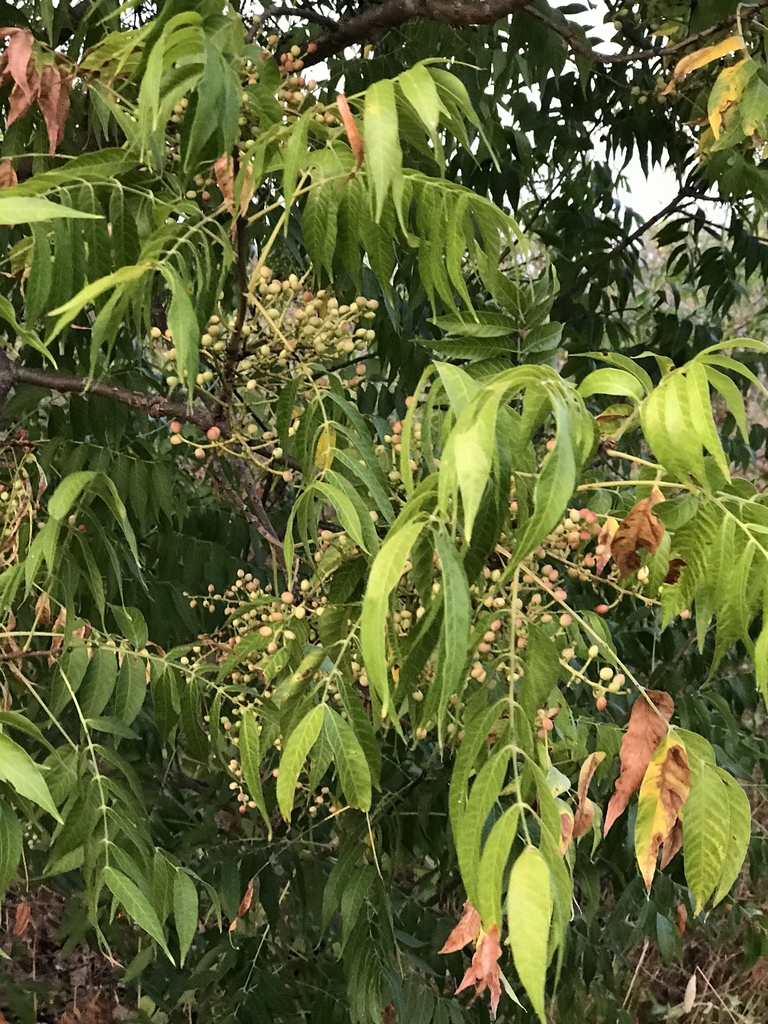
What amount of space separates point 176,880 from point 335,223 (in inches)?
29.7

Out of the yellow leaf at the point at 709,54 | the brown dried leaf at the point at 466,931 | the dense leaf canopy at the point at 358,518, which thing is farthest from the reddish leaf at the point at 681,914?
the yellow leaf at the point at 709,54

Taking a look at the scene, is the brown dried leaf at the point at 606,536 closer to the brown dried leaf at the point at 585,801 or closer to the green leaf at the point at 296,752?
the brown dried leaf at the point at 585,801

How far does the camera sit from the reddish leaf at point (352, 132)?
71cm

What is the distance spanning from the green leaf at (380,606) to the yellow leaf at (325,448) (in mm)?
260

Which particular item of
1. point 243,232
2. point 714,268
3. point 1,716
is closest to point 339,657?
point 1,716

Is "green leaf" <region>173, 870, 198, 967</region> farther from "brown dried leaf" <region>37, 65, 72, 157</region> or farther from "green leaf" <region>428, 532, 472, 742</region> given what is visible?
Result: "brown dried leaf" <region>37, 65, 72, 157</region>

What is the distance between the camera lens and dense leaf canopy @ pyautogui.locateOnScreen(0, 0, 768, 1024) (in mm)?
639

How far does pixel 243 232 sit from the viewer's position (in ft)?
2.85

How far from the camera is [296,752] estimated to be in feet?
2.34

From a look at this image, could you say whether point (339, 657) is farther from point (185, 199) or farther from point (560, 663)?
point (185, 199)

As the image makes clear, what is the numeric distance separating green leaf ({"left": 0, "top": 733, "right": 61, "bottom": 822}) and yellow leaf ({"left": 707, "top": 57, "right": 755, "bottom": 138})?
1256 millimetres

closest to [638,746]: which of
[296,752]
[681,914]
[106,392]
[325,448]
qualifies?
[296,752]

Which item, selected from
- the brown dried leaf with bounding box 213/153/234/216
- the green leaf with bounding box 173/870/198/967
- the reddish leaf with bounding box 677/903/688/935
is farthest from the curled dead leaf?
the reddish leaf with bounding box 677/903/688/935

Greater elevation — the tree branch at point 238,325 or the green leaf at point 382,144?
the green leaf at point 382,144
